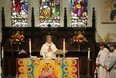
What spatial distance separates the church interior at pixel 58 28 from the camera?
12.9 meters

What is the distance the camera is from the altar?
30.7ft

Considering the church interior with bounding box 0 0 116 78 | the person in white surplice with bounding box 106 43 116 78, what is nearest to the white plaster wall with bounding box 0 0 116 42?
the church interior with bounding box 0 0 116 78

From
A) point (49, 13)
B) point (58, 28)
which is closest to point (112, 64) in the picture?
point (58, 28)

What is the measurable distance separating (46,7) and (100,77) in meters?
4.24

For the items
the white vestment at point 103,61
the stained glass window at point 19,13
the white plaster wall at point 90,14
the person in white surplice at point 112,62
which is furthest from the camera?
the stained glass window at point 19,13

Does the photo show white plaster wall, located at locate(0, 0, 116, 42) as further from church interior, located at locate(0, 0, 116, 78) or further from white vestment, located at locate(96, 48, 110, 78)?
white vestment, located at locate(96, 48, 110, 78)

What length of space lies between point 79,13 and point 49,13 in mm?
1207

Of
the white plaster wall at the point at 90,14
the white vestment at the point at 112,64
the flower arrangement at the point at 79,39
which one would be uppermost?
the white plaster wall at the point at 90,14

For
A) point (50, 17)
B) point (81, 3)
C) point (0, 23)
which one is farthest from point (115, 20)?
point (0, 23)

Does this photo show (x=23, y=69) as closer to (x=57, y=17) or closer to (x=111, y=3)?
(x=57, y=17)

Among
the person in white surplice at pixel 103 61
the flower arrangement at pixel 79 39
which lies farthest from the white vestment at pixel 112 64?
the flower arrangement at pixel 79 39

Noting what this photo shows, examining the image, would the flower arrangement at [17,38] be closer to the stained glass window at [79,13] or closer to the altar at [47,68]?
the stained glass window at [79,13]

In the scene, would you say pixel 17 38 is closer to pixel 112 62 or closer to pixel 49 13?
pixel 49 13

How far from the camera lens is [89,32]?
1305 cm
